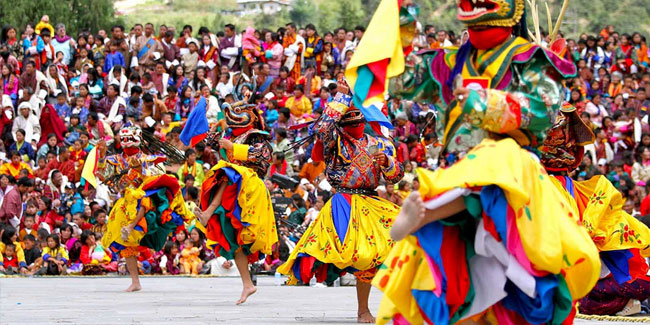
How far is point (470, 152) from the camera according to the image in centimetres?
514

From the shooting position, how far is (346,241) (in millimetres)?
9391

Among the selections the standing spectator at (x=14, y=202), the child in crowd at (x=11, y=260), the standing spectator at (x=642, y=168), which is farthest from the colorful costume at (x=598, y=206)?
the standing spectator at (x=14, y=202)

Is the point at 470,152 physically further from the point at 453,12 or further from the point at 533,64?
the point at 453,12

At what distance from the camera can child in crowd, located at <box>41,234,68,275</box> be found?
691 inches

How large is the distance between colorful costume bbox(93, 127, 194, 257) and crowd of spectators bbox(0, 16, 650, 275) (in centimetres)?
153

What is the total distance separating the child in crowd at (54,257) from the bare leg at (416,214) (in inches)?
522

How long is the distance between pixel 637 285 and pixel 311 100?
13.2m

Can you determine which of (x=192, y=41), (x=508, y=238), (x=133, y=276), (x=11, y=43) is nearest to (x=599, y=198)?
(x=508, y=238)

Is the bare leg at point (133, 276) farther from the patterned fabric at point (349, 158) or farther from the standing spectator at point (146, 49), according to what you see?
the standing spectator at point (146, 49)

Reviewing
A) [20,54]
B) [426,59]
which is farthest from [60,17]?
[426,59]

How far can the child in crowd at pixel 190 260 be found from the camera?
18.2 meters

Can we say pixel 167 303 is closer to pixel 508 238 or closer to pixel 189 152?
pixel 508 238

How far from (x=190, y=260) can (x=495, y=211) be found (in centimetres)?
1359

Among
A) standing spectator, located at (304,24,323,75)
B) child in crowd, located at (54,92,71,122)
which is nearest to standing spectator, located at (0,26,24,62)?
child in crowd, located at (54,92,71,122)
